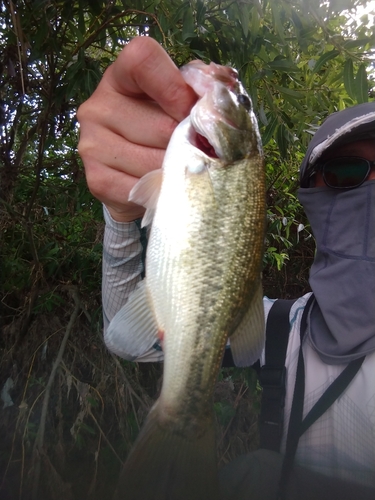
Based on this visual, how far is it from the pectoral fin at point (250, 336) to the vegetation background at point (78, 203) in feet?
3.86

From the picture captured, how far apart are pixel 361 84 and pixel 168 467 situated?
152 cm

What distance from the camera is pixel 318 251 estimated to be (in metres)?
1.90

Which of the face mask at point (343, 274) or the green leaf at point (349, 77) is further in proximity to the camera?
the face mask at point (343, 274)

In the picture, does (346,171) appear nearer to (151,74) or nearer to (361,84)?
A: (361,84)

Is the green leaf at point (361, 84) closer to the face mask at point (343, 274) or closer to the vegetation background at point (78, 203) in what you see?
the vegetation background at point (78, 203)

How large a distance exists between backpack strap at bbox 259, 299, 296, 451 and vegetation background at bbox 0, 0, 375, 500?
993mm

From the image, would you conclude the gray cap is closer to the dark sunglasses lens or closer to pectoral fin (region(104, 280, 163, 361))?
the dark sunglasses lens

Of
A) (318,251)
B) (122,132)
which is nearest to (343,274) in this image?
(318,251)

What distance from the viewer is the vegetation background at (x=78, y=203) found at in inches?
77.0

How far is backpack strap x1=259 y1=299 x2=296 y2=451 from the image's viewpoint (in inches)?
62.0

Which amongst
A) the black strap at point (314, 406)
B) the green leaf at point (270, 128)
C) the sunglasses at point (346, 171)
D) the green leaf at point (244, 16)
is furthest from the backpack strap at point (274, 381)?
the green leaf at point (244, 16)

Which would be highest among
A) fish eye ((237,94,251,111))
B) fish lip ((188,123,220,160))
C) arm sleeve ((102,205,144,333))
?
fish eye ((237,94,251,111))

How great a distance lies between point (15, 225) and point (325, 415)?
2435mm

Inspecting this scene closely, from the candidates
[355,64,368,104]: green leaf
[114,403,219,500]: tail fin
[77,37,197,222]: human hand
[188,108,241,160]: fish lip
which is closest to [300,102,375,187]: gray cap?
[355,64,368,104]: green leaf
